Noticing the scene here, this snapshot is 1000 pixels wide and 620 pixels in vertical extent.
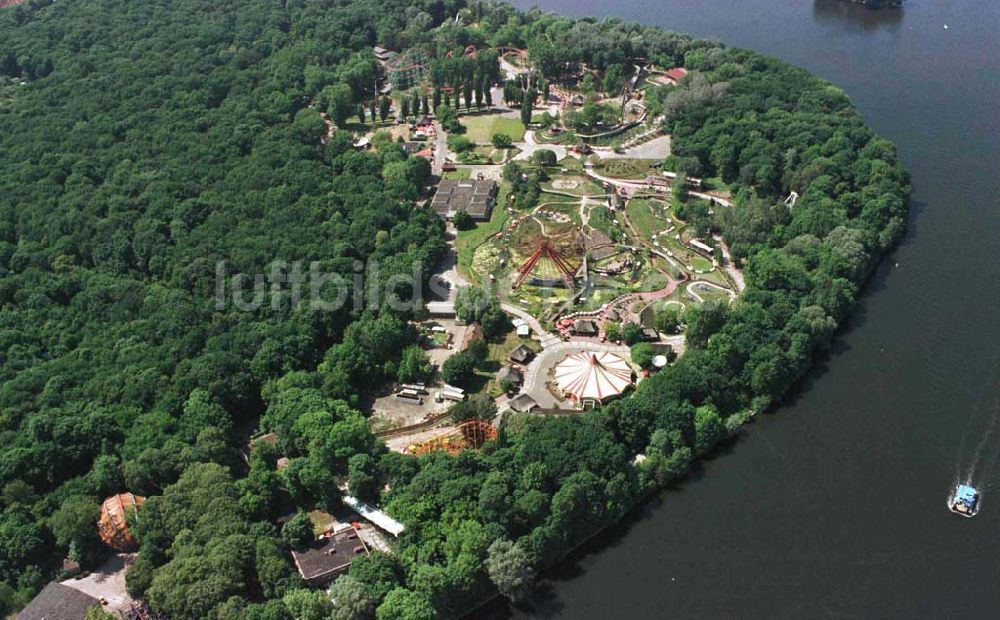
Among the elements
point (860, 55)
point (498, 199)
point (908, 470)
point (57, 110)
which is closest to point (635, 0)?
point (860, 55)

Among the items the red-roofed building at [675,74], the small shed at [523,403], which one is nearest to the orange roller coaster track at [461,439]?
the small shed at [523,403]

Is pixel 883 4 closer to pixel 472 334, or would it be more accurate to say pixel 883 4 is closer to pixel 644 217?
pixel 644 217

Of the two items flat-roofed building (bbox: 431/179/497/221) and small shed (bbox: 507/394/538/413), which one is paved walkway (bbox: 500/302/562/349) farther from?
flat-roofed building (bbox: 431/179/497/221)

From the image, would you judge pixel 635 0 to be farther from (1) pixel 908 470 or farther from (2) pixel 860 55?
(1) pixel 908 470

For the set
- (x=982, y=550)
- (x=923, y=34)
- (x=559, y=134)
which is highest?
(x=923, y=34)

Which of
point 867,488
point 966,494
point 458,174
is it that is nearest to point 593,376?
point 867,488

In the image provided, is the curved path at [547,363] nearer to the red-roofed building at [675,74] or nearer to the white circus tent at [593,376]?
the white circus tent at [593,376]
